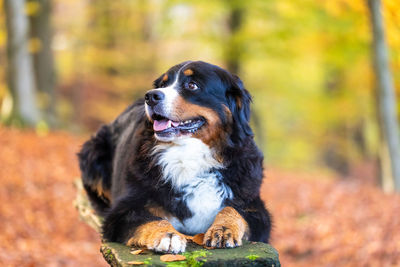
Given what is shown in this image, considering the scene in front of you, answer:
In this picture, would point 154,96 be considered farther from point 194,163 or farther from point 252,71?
point 252,71

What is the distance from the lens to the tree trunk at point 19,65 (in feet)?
41.5

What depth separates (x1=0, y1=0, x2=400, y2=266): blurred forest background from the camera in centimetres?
1112

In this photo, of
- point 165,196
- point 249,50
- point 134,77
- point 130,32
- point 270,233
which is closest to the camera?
point 165,196

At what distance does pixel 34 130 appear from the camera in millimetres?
12844

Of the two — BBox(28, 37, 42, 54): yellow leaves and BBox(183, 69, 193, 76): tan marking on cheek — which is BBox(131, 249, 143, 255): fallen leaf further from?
BBox(28, 37, 42, 54): yellow leaves

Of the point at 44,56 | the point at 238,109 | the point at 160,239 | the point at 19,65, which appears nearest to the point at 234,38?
the point at 44,56

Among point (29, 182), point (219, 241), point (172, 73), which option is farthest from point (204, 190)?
point (29, 182)

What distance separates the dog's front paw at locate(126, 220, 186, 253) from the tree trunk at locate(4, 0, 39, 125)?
10906mm

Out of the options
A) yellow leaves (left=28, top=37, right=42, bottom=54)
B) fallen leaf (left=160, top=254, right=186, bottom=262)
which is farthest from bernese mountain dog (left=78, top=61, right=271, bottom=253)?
yellow leaves (left=28, top=37, right=42, bottom=54)

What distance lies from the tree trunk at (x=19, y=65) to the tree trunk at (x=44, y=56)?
7.56ft

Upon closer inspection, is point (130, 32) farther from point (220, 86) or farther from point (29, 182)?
point (220, 86)

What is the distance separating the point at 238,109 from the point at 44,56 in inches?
523

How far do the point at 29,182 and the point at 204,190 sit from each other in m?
6.66

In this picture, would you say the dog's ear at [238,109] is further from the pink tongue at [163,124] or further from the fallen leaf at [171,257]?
the fallen leaf at [171,257]
